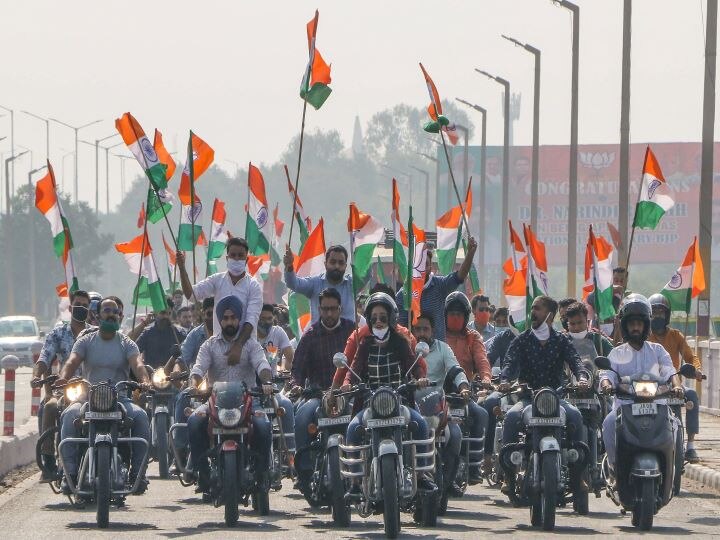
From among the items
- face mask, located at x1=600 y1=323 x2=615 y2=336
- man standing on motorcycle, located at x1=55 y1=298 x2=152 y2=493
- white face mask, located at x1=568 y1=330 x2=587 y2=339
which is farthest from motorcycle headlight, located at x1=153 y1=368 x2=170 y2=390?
face mask, located at x1=600 y1=323 x2=615 y2=336

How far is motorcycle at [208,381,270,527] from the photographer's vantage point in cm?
1384

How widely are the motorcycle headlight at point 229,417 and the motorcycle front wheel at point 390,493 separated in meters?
1.43

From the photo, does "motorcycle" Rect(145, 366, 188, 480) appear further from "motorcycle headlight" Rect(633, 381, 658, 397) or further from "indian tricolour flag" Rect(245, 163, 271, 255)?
"indian tricolour flag" Rect(245, 163, 271, 255)

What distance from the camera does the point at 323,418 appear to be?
14.3 metres

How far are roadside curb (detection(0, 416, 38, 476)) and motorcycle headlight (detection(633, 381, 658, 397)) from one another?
7.40 meters

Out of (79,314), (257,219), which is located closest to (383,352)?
(79,314)

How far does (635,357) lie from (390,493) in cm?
227

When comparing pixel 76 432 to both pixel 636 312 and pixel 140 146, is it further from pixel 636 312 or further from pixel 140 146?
pixel 140 146

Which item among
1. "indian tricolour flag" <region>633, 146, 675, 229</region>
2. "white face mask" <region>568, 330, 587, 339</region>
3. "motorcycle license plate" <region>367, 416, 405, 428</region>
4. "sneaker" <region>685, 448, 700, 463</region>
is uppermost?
"indian tricolour flag" <region>633, 146, 675, 229</region>

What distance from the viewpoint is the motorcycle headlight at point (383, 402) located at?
1310 centimetres

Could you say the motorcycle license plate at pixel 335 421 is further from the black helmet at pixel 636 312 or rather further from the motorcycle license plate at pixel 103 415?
the black helmet at pixel 636 312

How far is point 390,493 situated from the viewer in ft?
42.1

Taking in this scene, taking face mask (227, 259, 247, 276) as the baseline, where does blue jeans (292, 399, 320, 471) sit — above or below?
below

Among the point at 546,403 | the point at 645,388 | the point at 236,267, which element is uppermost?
the point at 236,267
